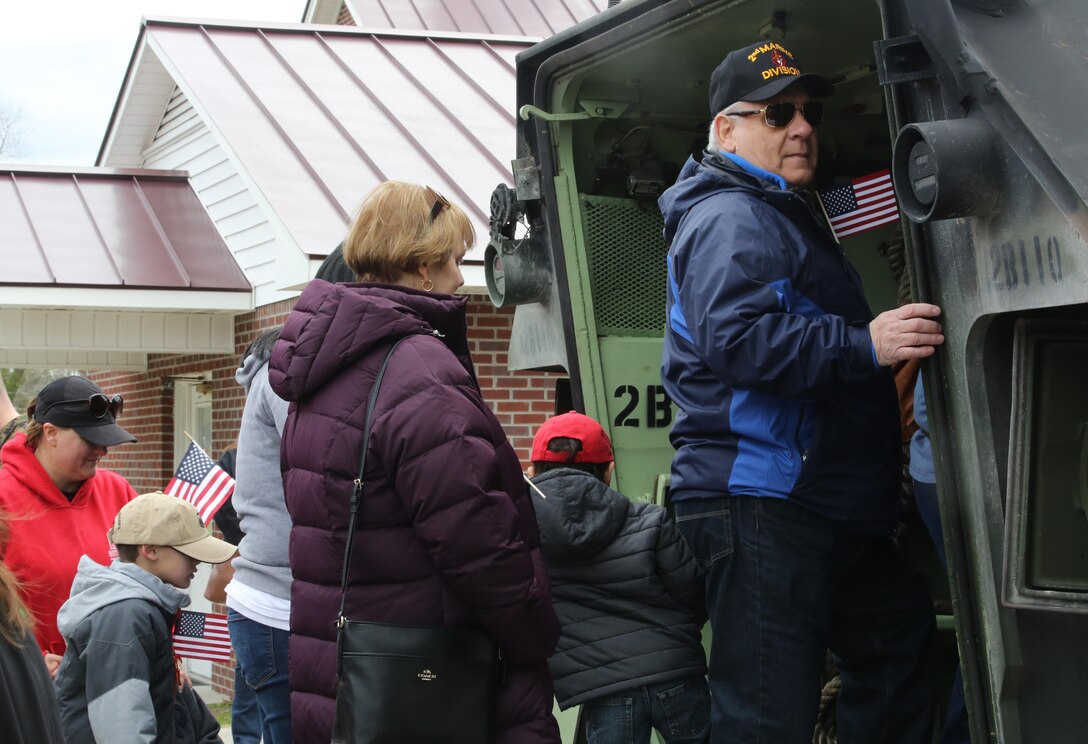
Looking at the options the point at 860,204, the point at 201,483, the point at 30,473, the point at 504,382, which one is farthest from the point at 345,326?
the point at 504,382

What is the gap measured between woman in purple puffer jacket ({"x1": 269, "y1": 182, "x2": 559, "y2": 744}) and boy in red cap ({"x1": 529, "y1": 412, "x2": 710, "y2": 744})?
2.64ft

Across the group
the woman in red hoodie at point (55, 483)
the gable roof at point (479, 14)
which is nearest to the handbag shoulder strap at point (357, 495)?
the woman in red hoodie at point (55, 483)

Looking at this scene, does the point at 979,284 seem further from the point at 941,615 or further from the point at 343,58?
the point at 343,58

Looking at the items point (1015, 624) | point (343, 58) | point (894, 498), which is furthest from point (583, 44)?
point (343, 58)

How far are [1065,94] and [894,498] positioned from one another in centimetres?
114

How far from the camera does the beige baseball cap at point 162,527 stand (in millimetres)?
3936

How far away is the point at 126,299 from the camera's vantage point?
9.32 metres

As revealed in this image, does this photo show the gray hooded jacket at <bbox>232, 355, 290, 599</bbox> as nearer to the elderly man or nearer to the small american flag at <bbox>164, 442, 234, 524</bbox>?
the elderly man

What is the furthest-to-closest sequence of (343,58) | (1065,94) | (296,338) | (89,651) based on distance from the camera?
1. (343,58)
2. (89,651)
3. (296,338)
4. (1065,94)

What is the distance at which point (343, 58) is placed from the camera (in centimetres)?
1102

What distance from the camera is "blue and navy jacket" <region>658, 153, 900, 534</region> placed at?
9.21 feet

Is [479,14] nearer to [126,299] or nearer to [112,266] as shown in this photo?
[112,266]

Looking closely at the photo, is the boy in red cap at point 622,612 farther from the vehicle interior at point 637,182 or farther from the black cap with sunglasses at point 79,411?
the black cap with sunglasses at point 79,411

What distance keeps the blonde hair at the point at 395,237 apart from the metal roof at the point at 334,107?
203 inches
